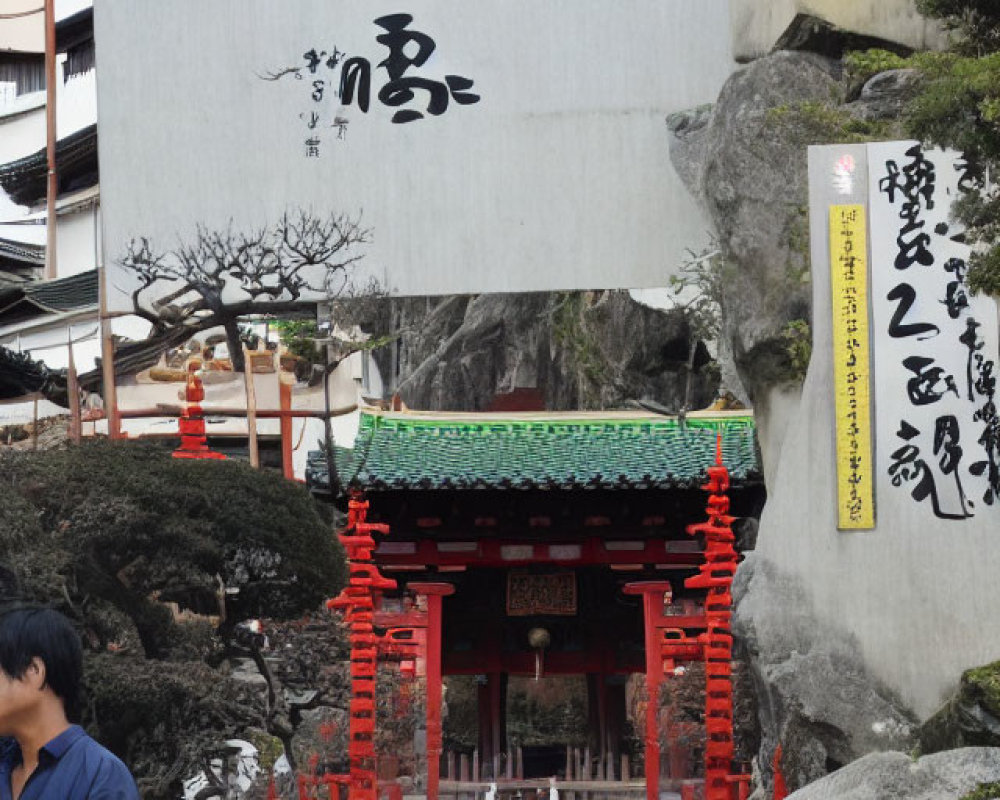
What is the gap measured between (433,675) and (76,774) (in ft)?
48.1

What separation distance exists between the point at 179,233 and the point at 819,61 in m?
7.12

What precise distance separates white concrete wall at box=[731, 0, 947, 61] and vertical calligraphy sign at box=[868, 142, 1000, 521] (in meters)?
4.59

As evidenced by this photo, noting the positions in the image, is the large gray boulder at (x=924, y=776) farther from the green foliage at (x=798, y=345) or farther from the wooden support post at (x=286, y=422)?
the wooden support post at (x=286, y=422)

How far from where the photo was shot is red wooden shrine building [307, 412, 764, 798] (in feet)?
60.2

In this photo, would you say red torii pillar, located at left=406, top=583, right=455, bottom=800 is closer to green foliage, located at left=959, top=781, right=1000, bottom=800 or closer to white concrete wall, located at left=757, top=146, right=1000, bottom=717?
white concrete wall, located at left=757, top=146, right=1000, bottom=717

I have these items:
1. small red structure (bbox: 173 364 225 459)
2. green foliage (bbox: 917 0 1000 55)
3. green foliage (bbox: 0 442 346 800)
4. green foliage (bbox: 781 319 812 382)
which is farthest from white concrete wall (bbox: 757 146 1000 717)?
small red structure (bbox: 173 364 225 459)

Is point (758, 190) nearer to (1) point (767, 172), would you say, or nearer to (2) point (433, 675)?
(1) point (767, 172)

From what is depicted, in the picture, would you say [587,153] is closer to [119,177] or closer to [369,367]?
[119,177]

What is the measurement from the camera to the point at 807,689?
12141mm

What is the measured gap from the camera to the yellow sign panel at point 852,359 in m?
11.9

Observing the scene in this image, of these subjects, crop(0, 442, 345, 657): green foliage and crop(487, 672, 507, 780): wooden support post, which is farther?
crop(487, 672, 507, 780): wooden support post

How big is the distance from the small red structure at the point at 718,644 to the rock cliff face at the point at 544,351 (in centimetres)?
794

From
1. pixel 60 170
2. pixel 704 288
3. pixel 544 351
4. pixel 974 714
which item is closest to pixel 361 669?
pixel 704 288

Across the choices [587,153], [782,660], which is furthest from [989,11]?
[587,153]
